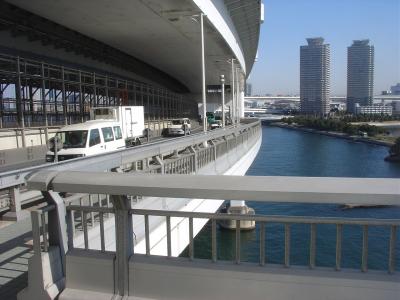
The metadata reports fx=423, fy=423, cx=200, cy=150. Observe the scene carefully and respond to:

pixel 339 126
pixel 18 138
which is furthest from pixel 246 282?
pixel 339 126

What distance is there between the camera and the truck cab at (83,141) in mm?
14969

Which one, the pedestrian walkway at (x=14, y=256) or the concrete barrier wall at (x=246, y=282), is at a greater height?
the concrete barrier wall at (x=246, y=282)

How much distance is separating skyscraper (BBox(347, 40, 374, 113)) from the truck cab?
5645 inches

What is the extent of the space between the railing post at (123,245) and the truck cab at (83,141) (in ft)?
39.4

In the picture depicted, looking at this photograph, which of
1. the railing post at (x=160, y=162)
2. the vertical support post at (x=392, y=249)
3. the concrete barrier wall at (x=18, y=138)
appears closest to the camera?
the vertical support post at (x=392, y=249)

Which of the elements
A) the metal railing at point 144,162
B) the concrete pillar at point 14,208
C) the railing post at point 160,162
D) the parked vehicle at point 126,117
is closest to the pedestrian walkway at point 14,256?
the concrete pillar at point 14,208

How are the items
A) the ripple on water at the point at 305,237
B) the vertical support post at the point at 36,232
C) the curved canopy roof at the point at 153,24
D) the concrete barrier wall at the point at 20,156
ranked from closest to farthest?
the vertical support post at the point at 36,232, the concrete barrier wall at the point at 20,156, the ripple on water at the point at 305,237, the curved canopy roof at the point at 153,24

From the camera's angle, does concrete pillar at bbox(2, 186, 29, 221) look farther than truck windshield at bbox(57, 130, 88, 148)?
No

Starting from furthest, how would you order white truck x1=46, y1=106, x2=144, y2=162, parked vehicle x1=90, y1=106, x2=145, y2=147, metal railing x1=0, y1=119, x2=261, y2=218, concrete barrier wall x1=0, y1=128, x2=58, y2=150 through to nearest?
1. parked vehicle x1=90, y1=106, x2=145, y2=147
2. concrete barrier wall x1=0, y1=128, x2=58, y2=150
3. white truck x1=46, y1=106, x2=144, y2=162
4. metal railing x1=0, y1=119, x2=261, y2=218

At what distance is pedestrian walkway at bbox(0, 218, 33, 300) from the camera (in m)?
4.23

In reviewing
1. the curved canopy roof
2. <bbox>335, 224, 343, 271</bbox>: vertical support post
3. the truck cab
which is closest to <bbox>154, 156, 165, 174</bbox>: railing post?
<bbox>335, 224, 343, 271</bbox>: vertical support post

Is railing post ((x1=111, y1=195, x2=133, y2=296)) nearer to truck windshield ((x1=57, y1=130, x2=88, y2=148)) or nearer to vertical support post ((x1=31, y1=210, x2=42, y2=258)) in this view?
vertical support post ((x1=31, y1=210, x2=42, y2=258))

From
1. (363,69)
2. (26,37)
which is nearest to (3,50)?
(26,37)

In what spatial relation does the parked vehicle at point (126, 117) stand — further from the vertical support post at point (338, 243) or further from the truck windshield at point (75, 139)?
the vertical support post at point (338, 243)
